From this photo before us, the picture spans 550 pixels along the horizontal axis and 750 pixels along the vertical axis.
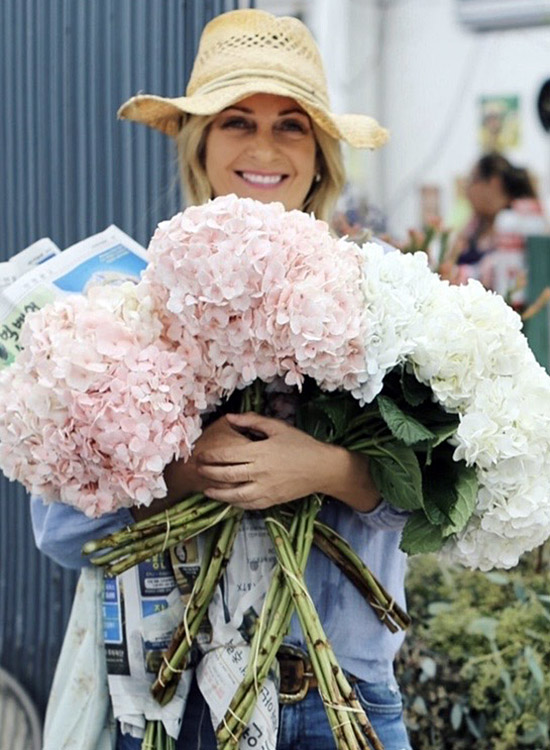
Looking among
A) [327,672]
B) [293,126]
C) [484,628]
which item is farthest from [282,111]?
[484,628]

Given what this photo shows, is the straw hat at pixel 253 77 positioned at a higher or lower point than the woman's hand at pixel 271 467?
higher

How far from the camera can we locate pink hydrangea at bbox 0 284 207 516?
6.26ft

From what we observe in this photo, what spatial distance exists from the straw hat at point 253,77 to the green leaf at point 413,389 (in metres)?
0.75

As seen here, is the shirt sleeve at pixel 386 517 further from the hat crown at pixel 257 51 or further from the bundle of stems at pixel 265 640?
the hat crown at pixel 257 51

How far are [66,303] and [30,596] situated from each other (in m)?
1.45

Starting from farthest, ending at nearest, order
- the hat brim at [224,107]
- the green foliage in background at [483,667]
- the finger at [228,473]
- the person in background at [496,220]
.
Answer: the person in background at [496,220] → the green foliage in background at [483,667] → the hat brim at [224,107] → the finger at [228,473]

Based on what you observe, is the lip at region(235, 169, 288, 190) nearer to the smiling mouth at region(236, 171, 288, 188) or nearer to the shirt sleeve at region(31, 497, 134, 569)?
the smiling mouth at region(236, 171, 288, 188)

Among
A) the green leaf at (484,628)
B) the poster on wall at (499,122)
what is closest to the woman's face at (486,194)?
the poster on wall at (499,122)

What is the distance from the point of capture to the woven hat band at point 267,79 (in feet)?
8.32

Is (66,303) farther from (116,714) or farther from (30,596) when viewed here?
(30,596)

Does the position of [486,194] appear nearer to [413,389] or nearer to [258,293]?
[413,389]

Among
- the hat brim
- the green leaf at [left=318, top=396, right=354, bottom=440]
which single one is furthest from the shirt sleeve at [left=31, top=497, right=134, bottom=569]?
the hat brim

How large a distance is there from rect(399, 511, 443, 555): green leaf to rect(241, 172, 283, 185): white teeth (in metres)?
0.80

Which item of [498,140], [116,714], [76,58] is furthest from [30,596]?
[498,140]
